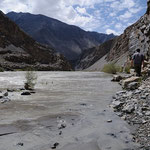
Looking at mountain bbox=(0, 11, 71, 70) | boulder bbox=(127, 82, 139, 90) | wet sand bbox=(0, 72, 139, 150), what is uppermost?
mountain bbox=(0, 11, 71, 70)

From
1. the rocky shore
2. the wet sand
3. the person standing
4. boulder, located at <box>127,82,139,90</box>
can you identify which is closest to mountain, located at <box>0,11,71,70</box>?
the person standing

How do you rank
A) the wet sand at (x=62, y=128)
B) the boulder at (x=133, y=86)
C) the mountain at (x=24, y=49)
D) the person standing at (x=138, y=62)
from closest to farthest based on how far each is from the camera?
1. the wet sand at (x=62, y=128)
2. the boulder at (x=133, y=86)
3. the person standing at (x=138, y=62)
4. the mountain at (x=24, y=49)

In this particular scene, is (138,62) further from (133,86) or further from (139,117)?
(139,117)

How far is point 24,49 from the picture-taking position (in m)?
131

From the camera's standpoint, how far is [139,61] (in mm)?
17438

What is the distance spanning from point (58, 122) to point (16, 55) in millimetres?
110148

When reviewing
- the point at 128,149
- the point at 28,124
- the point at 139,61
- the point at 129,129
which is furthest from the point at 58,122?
the point at 139,61

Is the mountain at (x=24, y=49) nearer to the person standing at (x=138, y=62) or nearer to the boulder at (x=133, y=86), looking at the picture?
the person standing at (x=138, y=62)

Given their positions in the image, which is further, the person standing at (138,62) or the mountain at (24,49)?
the mountain at (24,49)

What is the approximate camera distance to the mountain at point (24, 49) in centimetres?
11650

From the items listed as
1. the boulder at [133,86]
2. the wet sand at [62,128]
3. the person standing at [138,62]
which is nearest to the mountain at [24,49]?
the person standing at [138,62]

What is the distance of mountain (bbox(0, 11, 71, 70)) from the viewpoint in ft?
382

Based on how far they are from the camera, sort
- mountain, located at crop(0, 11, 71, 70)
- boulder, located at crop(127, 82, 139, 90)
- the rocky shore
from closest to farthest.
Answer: the rocky shore, boulder, located at crop(127, 82, 139, 90), mountain, located at crop(0, 11, 71, 70)

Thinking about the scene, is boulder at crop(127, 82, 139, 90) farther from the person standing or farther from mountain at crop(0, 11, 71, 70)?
mountain at crop(0, 11, 71, 70)
